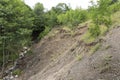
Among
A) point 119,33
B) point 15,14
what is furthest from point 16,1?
point 119,33

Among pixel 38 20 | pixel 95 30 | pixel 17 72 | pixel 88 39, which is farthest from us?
pixel 38 20

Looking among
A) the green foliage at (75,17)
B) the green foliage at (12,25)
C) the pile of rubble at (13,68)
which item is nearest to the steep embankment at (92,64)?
the pile of rubble at (13,68)

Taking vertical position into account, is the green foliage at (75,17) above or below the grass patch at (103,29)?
above

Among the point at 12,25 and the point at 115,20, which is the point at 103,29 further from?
the point at 12,25

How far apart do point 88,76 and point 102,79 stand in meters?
1.06

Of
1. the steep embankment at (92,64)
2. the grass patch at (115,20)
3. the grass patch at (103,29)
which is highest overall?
the grass patch at (115,20)

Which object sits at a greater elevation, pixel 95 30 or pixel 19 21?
pixel 19 21

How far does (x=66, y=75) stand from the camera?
1702 centimetres

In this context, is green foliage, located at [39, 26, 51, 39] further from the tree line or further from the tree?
the tree line

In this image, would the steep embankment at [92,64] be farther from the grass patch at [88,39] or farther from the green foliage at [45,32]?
the green foliage at [45,32]

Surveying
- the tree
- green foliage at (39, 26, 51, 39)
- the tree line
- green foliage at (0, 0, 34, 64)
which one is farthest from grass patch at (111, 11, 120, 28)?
the tree

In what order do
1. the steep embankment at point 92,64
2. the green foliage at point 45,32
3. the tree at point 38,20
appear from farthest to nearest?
the tree at point 38,20
the green foliage at point 45,32
the steep embankment at point 92,64

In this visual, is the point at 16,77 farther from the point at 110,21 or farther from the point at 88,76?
the point at 88,76

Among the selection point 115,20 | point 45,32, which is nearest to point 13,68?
point 45,32
